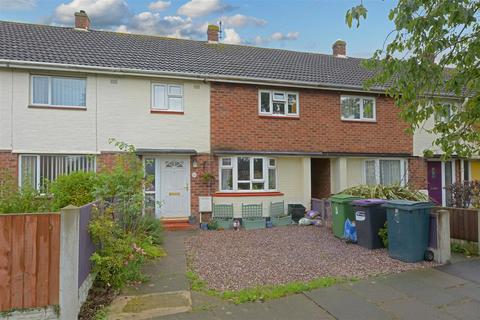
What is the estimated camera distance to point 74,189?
6.30m

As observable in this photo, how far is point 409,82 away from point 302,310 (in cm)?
317

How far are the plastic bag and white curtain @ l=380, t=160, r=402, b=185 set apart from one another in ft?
20.1

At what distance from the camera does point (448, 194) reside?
14.0 m

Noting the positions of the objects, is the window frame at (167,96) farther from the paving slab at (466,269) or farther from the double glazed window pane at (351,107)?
the paving slab at (466,269)

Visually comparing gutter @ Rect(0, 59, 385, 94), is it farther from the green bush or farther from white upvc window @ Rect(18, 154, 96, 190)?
the green bush

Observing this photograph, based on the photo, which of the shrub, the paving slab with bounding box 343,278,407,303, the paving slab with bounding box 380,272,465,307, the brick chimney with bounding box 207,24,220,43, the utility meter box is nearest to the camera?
the paving slab with bounding box 380,272,465,307

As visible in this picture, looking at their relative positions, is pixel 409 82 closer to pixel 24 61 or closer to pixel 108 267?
pixel 108 267

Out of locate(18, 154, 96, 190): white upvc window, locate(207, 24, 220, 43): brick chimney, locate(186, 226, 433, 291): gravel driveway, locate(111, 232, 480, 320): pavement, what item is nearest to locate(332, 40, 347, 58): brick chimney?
locate(207, 24, 220, 43): brick chimney

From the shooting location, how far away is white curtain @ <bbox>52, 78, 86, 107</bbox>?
1041 cm

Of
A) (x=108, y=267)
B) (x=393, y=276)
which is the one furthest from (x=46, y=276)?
(x=393, y=276)

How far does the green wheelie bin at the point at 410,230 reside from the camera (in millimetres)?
6410

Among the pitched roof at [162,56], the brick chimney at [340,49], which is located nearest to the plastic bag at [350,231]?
the pitched roof at [162,56]

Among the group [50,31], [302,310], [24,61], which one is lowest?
[302,310]

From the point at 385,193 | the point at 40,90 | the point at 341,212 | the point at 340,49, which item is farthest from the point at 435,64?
the point at 340,49
